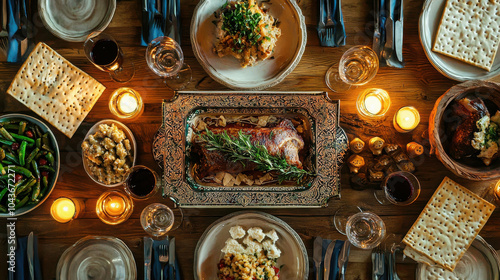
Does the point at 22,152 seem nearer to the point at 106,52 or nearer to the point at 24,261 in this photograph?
the point at 24,261

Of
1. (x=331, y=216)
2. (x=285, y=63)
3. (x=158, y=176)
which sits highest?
(x=285, y=63)

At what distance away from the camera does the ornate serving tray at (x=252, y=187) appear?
6.60ft

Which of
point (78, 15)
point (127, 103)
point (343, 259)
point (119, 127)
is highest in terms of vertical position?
point (78, 15)

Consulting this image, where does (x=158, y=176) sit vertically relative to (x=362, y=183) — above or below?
above

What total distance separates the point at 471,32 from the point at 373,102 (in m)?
0.75

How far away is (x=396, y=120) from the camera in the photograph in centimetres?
209

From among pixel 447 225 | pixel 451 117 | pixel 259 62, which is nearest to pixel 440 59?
pixel 451 117

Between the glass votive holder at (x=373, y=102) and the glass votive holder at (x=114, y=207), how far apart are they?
160 cm

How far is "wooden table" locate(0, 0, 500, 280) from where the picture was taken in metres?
2.13

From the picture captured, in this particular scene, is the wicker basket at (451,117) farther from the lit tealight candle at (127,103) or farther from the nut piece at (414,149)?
the lit tealight candle at (127,103)

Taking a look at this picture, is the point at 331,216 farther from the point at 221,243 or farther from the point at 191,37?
the point at 191,37

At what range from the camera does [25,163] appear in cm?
207

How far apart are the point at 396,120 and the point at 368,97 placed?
0.74ft

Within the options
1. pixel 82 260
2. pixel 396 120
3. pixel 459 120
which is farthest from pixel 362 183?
pixel 82 260
